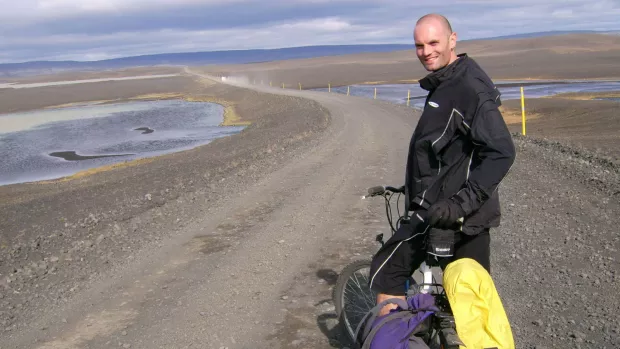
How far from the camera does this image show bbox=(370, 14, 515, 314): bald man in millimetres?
2869

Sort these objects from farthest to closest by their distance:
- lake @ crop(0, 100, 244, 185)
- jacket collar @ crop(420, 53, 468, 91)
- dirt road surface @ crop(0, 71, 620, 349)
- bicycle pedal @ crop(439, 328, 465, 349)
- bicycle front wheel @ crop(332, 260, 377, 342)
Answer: lake @ crop(0, 100, 244, 185), dirt road surface @ crop(0, 71, 620, 349), bicycle front wheel @ crop(332, 260, 377, 342), jacket collar @ crop(420, 53, 468, 91), bicycle pedal @ crop(439, 328, 465, 349)

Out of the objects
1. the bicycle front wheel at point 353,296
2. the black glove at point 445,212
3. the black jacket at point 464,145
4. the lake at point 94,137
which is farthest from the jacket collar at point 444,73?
the lake at point 94,137

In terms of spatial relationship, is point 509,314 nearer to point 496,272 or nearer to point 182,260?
point 496,272

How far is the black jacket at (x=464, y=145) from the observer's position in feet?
9.37

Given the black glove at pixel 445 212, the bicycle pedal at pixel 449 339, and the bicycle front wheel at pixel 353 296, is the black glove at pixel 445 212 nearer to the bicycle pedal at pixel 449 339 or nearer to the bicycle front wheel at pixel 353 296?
the bicycle pedal at pixel 449 339

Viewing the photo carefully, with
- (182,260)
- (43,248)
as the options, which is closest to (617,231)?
(182,260)

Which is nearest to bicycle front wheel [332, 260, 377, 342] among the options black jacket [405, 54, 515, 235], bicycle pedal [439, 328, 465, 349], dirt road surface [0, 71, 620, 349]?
dirt road surface [0, 71, 620, 349]

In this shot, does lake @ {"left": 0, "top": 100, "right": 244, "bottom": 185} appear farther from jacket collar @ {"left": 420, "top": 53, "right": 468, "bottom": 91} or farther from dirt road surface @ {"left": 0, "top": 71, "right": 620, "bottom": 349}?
jacket collar @ {"left": 420, "top": 53, "right": 468, "bottom": 91}

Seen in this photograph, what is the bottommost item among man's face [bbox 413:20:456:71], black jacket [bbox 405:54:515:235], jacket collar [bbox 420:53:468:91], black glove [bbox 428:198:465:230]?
black glove [bbox 428:198:465:230]

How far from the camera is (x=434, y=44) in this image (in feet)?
9.99

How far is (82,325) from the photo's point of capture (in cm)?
505

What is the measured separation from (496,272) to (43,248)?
18.4 ft

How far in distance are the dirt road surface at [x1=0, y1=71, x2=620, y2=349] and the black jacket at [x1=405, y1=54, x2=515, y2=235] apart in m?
1.81

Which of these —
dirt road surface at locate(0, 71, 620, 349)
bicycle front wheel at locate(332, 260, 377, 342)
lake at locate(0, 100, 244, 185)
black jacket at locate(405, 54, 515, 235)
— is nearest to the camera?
black jacket at locate(405, 54, 515, 235)
